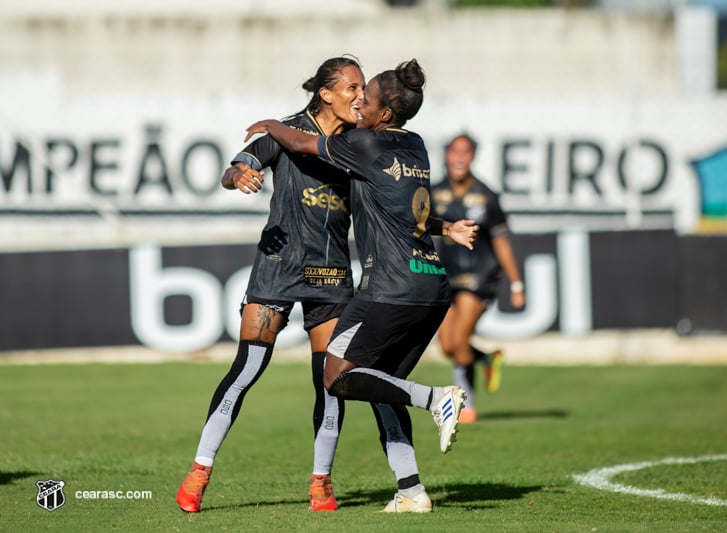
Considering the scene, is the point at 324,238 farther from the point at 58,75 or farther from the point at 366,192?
the point at 58,75

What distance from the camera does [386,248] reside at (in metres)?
6.39

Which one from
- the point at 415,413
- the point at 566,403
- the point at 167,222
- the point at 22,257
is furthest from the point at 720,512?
the point at 167,222

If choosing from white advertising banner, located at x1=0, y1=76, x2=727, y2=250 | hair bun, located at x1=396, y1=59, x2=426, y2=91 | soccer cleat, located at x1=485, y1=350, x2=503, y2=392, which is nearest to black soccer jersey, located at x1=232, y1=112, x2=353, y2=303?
hair bun, located at x1=396, y1=59, x2=426, y2=91

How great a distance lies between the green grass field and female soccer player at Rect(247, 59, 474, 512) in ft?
2.39

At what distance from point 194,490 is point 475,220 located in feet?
18.6

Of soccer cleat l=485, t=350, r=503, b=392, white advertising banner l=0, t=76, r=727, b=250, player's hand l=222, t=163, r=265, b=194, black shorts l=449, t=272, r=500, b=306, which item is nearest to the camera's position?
player's hand l=222, t=163, r=265, b=194

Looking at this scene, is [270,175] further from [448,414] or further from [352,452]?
[448,414]

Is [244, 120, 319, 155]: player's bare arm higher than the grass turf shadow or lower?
higher

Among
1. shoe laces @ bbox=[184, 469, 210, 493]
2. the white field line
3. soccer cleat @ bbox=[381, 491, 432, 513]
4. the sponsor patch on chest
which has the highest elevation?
the sponsor patch on chest

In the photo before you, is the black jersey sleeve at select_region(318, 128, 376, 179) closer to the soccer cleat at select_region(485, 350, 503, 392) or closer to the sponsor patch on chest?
the sponsor patch on chest

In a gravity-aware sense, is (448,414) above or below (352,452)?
above

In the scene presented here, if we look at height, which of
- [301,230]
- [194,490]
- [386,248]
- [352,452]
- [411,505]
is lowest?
[352,452]

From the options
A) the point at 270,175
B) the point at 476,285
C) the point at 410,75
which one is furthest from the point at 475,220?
the point at 270,175

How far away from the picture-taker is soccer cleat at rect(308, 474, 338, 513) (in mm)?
6664
